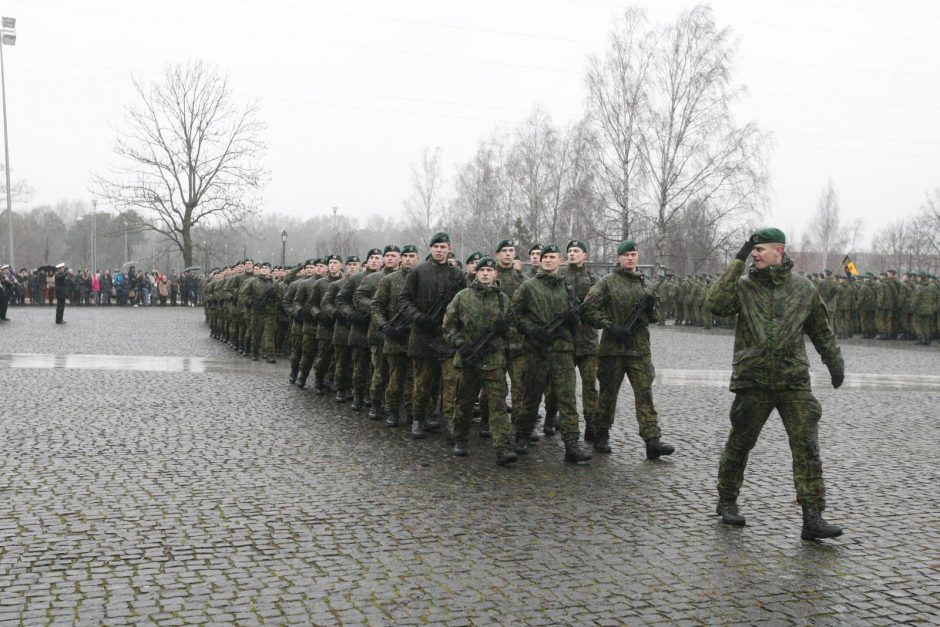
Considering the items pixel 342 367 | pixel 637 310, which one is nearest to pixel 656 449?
pixel 637 310

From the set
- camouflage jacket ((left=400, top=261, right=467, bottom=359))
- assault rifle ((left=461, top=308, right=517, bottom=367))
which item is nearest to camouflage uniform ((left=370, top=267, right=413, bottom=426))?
camouflage jacket ((left=400, top=261, right=467, bottom=359))

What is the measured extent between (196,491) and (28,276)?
44.6m

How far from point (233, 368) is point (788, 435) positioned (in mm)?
12239

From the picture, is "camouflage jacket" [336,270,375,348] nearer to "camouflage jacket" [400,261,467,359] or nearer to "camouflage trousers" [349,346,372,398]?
"camouflage trousers" [349,346,372,398]

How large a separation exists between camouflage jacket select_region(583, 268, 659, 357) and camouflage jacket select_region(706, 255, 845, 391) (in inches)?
92.8

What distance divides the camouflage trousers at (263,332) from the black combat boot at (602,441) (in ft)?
33.5

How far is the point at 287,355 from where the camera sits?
19797mm

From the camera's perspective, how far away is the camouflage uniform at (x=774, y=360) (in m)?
6.32

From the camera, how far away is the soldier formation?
6.47 metres

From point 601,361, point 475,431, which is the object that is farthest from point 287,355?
point 601,361

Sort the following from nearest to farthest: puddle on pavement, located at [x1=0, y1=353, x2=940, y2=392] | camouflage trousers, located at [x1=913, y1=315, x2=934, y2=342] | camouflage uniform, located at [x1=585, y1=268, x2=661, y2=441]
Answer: camouflage uniform, located at [x1=585, y1=268, x2=661, y2=441]
puddle on pavement, located at [x1=0, y1=353, x2=940, y2=392]
camouflage trousers, located at [x1=913, y1=315, x2=934, y2=342]

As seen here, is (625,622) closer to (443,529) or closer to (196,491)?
(443,529)

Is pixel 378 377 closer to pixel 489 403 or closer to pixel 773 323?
pixel 489 403

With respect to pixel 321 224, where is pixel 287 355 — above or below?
below
